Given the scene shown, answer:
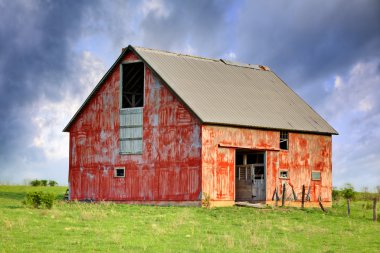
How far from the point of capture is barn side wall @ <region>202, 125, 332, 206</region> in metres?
42.3

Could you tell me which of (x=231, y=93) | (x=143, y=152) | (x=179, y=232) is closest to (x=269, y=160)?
(x=231, y=93)

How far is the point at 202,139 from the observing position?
41.8 m

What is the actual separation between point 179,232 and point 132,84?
22.6 metres

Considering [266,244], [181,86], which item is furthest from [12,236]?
[181,86]

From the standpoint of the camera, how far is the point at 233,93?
158 ft

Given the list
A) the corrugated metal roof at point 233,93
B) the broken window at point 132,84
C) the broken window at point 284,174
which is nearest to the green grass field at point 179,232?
the corrugated metal roof at point 233,93

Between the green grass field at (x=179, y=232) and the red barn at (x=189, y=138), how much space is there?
578cm

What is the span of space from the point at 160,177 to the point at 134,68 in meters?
7.92

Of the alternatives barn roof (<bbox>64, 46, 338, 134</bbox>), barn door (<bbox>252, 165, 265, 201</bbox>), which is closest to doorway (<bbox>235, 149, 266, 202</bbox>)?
barn door (<bbox>252, 165, 265, 201</bbox>)

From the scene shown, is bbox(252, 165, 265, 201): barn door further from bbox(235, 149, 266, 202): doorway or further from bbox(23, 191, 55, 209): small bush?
bbox(23, 191, 55, 209): small bush

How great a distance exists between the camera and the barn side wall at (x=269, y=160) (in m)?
42.3

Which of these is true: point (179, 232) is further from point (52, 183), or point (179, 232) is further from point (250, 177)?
point (52, 183)

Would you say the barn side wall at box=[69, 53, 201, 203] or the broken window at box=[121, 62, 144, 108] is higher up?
the broken window at box=[121, 62, 144, 108]

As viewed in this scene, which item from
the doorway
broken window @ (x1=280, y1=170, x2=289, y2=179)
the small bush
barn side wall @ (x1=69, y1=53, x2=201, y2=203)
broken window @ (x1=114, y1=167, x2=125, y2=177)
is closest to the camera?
the small bush
